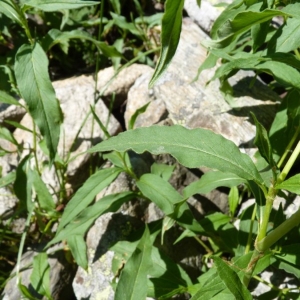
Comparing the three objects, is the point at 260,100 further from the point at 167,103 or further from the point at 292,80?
the point at 292,80

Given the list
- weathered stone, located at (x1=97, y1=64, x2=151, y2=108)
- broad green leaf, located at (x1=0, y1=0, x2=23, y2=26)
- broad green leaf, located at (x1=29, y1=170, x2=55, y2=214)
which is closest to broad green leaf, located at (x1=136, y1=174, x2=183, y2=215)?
broad green leaf, located at (x1=29, y1=170, x2=55, y2=214)

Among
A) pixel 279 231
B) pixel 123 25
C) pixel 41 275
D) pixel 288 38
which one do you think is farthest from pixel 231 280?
pixel 123 25

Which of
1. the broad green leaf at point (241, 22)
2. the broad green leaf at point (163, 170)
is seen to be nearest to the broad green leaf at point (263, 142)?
the broad green leaf at point (241, 22)

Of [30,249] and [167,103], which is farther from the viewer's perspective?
[167,103]

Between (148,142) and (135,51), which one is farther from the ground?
(148,142)

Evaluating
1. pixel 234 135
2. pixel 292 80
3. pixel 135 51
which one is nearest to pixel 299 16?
pixel 292 80

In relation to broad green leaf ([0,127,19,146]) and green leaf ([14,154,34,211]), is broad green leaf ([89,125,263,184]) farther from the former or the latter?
broad green leaf ([0,127,19,146])

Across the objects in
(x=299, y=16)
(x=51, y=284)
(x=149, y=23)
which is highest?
(x=299, y=16)

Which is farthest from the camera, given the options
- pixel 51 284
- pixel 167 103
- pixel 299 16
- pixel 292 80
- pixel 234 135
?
pixel 167 103
